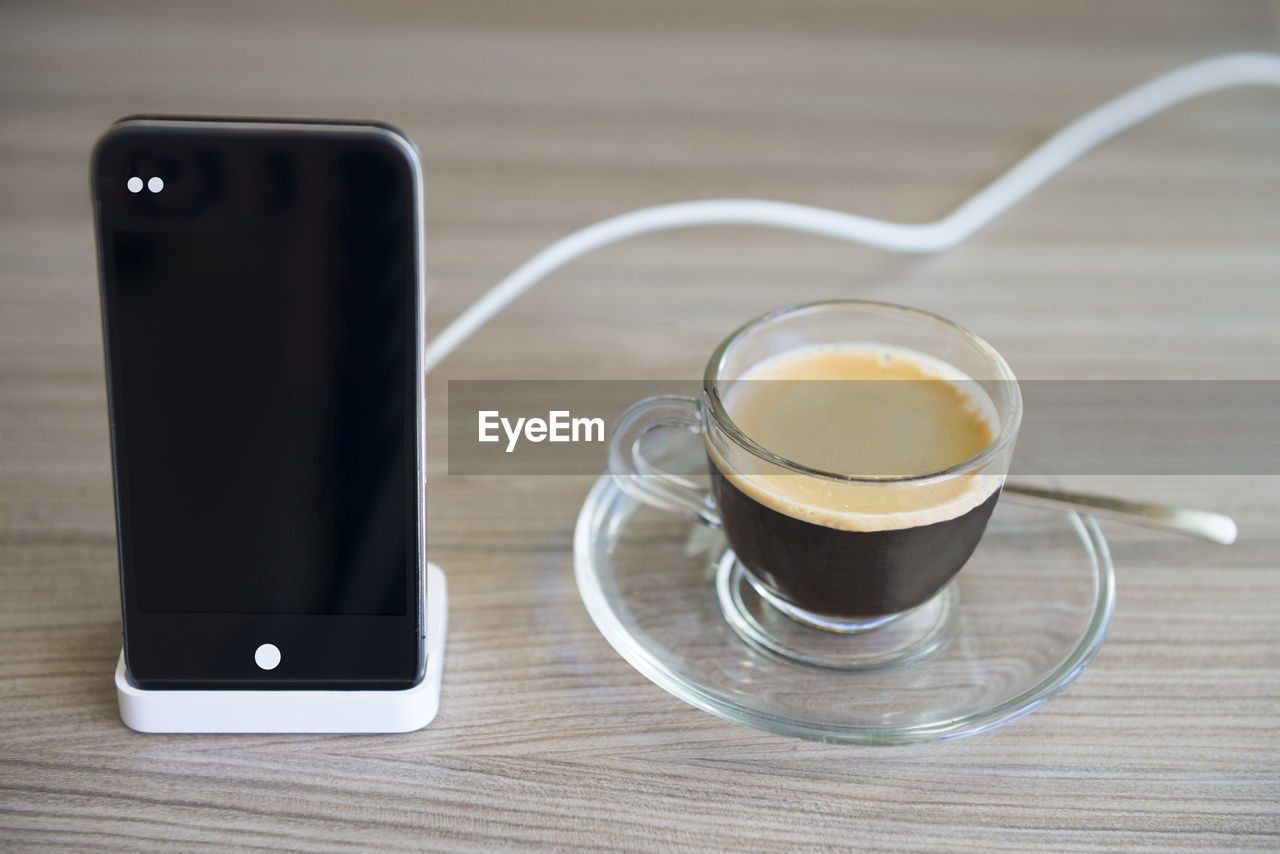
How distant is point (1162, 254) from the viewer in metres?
0.64

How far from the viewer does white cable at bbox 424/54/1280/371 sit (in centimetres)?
57

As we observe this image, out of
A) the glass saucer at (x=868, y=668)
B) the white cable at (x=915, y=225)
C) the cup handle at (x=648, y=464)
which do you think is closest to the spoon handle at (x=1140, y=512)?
the glass saucer at (x=868, y=668)

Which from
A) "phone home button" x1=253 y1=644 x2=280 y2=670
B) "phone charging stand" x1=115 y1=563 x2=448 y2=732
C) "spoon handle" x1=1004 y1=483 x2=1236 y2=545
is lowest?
"phone charging stand" x1=115 y1=563 x2=448 y2=732

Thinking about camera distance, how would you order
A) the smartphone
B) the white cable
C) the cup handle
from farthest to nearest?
the white cable → the cup handle → the smartphone

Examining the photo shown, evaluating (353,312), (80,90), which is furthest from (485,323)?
(80,90)

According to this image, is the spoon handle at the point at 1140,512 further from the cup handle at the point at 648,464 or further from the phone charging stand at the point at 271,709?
the phone charging stand at the point at 271,709

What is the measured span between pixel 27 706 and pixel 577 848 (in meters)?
0.17

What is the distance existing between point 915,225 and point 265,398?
432mm

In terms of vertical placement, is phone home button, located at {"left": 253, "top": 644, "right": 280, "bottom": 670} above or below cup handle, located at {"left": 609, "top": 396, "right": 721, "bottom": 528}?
below

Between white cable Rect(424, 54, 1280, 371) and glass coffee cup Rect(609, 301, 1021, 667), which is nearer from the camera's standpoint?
glass coffee cup Rect(609, 301, 1021, 667)

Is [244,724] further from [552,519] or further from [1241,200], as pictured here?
[1241,200]

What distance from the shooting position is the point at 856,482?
0.34 metres

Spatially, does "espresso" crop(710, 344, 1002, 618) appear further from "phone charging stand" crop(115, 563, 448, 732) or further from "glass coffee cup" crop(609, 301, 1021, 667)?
"phone charging stand" crop(115, 563, 448, 732)

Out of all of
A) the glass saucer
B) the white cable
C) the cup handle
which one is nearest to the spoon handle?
the glass saucer
